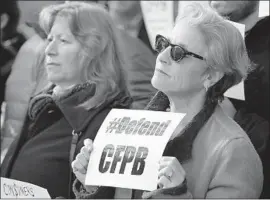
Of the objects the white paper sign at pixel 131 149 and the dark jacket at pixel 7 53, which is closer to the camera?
the white paper sign at pixel 131 149

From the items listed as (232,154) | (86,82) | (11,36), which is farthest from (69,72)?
(11,36)

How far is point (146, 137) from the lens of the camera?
8.63 feet

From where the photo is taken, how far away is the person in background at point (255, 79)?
10.5 ft

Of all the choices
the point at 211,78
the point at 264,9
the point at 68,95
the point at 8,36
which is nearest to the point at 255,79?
the point at 264,9

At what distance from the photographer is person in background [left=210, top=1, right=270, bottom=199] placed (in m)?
3.19

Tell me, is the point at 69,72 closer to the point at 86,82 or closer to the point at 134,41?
the point at 86,82

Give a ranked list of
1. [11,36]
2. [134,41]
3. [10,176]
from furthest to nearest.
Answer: [11,36] → [134,41] → [10,176]

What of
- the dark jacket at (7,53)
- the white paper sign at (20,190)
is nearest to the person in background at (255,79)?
the white paper sign at (20,190)

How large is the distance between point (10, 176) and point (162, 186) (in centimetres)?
93

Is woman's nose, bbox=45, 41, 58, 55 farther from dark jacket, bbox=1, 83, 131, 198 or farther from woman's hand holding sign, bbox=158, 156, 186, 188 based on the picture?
woman's hand holding sign, bbox=158, 156, 186, 188

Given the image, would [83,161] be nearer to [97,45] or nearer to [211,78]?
[211,78]

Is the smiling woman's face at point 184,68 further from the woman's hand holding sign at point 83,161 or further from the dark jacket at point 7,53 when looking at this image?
the dark jacket at point 7,53

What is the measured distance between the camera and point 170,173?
2482 mm

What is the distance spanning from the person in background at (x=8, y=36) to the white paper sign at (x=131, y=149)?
2.05 metres
